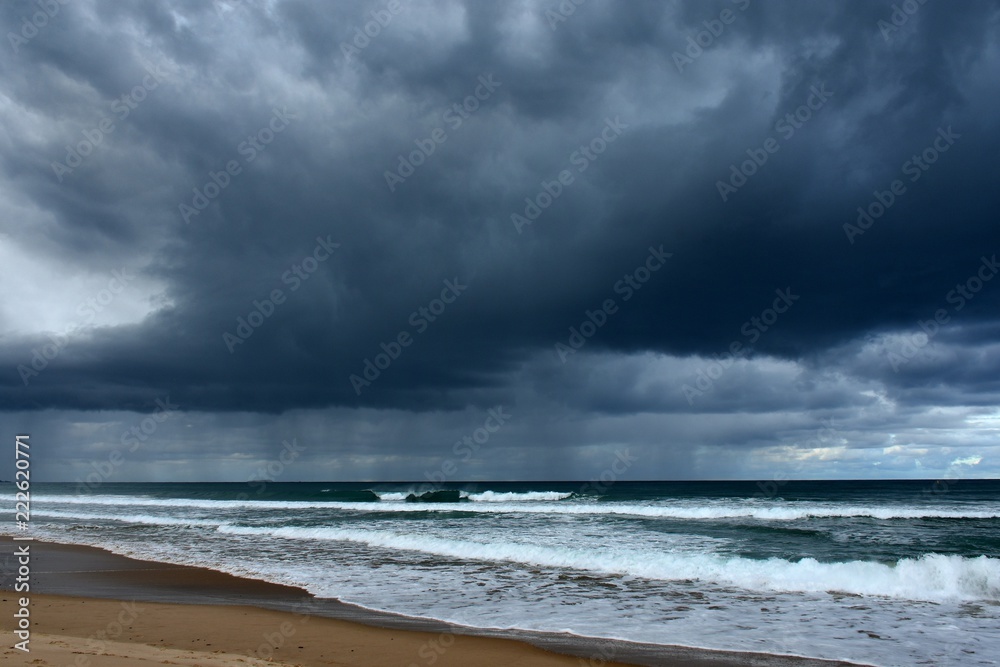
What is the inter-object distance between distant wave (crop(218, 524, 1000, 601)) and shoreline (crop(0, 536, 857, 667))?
7072mm

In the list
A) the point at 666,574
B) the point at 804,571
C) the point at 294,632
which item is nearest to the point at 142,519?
the point at 294,632

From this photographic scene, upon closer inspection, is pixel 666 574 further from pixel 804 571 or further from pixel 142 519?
pixel 142 519

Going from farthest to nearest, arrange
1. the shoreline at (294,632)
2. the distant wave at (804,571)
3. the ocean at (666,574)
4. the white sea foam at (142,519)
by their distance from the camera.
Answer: the white sea foam at (142,519), the distant wave at (804,571), the ocean at (666,574), the shoreline at (294,632)

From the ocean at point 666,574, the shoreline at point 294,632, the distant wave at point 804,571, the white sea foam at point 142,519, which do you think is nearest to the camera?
the shoreline at point 294,632

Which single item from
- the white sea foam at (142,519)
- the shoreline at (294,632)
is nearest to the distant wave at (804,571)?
the shoreline at (294,632)

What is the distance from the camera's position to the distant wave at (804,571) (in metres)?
14.6

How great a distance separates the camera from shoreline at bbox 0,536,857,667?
864cm

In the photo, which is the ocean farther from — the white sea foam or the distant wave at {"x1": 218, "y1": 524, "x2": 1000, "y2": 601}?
the white sea foam

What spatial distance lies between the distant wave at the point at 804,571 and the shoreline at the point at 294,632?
7072 mm

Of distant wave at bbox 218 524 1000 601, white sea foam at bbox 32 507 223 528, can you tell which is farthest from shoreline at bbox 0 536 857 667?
white sea foam at bbox 32 507 223 528

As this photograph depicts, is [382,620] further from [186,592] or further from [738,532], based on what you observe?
[738,532]

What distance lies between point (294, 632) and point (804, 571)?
41.0 ft

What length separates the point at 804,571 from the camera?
1574cm

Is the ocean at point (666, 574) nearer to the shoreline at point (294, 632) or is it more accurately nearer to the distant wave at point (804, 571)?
the distant wave at point (804, 571)
